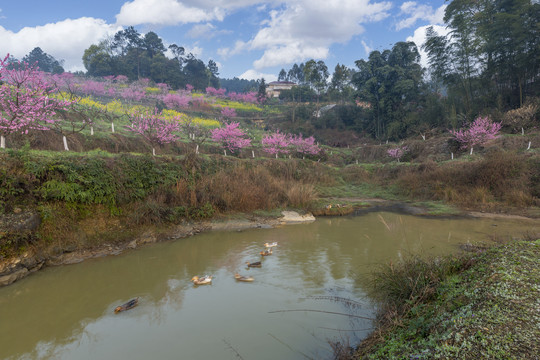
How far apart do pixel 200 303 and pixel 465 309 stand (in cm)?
442

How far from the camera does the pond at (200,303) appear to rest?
13.8 ft

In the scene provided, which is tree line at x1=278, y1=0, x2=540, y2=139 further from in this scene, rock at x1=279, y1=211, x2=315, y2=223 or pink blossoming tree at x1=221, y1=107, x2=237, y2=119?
rock at x1=279, y1=211, x2=315, y2=223

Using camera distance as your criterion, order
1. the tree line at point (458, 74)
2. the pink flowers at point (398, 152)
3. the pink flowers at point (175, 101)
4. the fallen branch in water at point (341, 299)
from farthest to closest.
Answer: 1. the pink flowers at point (175, 101)
2. the pink flowers at point (398, 152)
3. the tree line at point (458, 74)
4. the fallen branch in water at point (341, 299)

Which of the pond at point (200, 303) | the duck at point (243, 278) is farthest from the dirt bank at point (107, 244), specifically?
the duck at point (243, 278)

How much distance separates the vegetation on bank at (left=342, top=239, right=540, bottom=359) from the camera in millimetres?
2297

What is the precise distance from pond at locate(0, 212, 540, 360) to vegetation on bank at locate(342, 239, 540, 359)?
3.34 ft

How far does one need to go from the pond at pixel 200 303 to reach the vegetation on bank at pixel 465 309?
3.34 ft

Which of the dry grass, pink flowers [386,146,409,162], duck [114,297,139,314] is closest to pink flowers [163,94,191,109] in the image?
pink flowers [386,146,409,162]

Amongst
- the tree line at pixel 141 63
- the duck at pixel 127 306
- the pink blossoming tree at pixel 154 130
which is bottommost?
the duck at pixel 127 306

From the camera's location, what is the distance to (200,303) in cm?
544

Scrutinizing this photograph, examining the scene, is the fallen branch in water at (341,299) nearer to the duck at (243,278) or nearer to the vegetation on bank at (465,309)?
the vegetation on bank at (465,309)

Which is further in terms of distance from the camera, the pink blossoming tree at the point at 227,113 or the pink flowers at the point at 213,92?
the pink flowers at the point at 213,92

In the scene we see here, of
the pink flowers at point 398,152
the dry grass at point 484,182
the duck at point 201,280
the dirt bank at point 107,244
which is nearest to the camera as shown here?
the duck at point 201,280

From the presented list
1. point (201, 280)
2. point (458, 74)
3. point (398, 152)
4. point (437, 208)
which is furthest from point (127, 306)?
point (458, 74)
